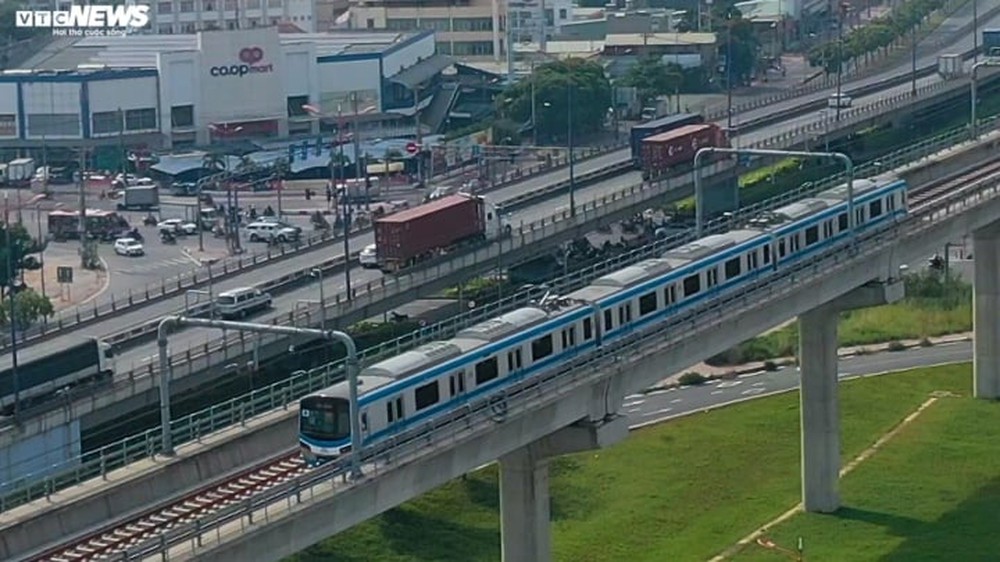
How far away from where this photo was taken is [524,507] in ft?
169

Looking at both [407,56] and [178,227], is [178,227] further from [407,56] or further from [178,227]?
[407,56]

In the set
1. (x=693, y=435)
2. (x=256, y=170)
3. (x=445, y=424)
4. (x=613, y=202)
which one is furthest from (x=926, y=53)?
(x=445, y=424)

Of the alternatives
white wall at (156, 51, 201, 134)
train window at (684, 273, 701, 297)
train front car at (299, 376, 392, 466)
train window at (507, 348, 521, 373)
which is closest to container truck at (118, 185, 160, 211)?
white wall at (156, 51, 201, 134)

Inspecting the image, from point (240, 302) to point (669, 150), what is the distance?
36.6 metres

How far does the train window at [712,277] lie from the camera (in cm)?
6212

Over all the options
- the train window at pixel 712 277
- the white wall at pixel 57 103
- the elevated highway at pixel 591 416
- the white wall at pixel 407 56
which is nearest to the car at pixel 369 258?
the elevated highway at pixel 591 416

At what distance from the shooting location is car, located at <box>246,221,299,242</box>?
11406 cm

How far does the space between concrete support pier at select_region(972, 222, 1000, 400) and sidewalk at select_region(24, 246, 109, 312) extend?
3965cm

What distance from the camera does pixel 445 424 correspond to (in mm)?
48219

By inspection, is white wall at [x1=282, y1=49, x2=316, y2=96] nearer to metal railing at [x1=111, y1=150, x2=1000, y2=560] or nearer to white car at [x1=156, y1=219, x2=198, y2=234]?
white car at [x1=156, y1=219, x2=198, y2=234]

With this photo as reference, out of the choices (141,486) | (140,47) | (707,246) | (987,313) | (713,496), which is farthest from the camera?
(140,47)

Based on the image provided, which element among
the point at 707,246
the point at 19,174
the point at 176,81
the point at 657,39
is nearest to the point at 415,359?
the point at 707,246

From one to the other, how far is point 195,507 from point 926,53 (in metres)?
139

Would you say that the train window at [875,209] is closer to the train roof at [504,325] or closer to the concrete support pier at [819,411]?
the concrete support pier at [819,411]
